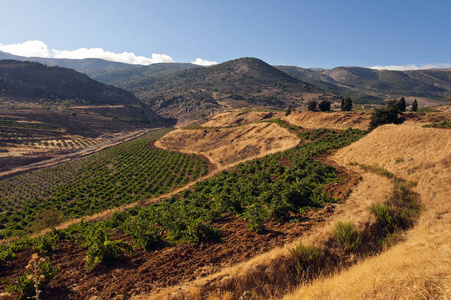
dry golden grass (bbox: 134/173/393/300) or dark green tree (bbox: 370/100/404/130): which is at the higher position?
dark green tree (bbox: 370/100/404/130)

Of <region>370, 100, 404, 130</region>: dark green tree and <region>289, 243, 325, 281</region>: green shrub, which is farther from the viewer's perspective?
<region>370, 100, 404, 130</region>: dark green tree

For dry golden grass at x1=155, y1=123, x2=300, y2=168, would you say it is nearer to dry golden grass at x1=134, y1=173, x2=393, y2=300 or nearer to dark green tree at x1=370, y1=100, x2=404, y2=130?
dark green tree at x1=370, y1=100, x2=404, y2=130

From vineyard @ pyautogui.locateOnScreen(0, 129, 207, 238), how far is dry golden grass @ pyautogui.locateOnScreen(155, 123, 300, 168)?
5.18 m

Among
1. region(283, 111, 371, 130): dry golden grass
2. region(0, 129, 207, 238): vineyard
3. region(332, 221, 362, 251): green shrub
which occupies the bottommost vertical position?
region(0, 129, 207, 238): vineyard

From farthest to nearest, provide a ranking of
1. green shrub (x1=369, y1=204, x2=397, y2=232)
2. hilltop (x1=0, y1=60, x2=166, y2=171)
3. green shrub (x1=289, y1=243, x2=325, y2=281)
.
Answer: hilltop (x1=0, y1=60, x2=166, y2=171) < green shrub (x1=369, y1=204, x2=397, y2=232) < green shrub (x1=289, y1=243, x2=325, y2=281)

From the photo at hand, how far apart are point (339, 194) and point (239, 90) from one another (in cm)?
17491

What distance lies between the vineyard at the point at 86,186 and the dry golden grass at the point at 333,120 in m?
24.5

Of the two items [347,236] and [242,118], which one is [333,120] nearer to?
[242,118]

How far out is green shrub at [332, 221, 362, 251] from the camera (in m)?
6.77

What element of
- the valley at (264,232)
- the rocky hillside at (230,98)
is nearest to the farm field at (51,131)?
the valley at (264,232)

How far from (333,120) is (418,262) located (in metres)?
39.2

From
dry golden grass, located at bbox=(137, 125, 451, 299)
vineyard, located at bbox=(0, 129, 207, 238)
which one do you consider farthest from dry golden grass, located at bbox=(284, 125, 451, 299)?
vineyard, located at bbox=(0, 129, 207, 238)

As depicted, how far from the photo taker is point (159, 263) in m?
6.80

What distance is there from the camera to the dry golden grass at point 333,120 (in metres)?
36.2
